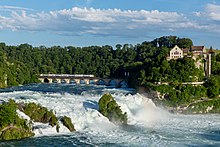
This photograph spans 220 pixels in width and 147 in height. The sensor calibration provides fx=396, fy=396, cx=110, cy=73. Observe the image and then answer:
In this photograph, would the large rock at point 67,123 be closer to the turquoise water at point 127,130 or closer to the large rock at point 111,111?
the turquoise water at point 127,130

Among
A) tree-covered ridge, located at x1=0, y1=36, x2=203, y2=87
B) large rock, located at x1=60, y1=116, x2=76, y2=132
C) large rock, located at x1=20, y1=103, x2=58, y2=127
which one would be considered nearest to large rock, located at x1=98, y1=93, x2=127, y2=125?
large rock, located at x1=60, y1=116, x2=76, y2=132

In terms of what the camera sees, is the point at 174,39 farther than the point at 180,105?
Yes

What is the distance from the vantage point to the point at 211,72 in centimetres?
6794

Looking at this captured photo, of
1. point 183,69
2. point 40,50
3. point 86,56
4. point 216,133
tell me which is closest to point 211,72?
point 183,69

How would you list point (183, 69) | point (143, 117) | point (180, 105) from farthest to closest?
point (183, 69) → point (180, 105) → point (143, 117)

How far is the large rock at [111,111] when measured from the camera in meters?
39.7

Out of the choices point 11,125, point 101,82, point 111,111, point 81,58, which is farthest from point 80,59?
point 11,125

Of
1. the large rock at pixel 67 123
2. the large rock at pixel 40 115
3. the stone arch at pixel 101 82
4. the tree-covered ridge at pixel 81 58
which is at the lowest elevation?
the stone arch at pixel 101 82

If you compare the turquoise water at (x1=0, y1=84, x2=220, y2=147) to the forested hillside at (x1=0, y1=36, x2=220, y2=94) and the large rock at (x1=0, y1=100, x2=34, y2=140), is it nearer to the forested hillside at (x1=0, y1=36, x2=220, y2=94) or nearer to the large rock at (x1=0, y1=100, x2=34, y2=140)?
the large rock at (x1=0, y1=100, x2=34, y2=140)

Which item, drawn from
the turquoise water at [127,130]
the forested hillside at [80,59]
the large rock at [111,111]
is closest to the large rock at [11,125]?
the turquoise water at [127,130]

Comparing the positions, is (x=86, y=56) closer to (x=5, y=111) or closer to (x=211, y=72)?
(x=211, y=72)

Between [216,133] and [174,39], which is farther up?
[174,39]

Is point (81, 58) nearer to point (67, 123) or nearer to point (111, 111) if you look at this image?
point (111, 111)

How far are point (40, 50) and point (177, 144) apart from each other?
97.8m
